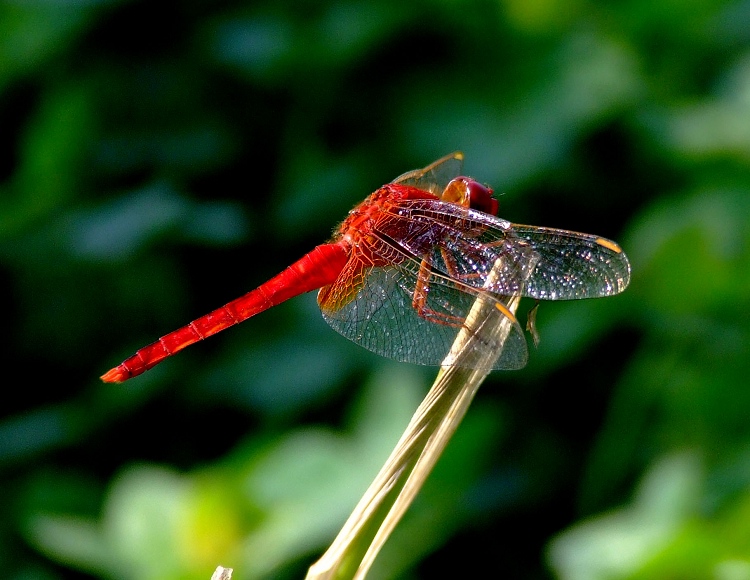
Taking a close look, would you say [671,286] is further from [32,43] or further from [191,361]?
[32,43]

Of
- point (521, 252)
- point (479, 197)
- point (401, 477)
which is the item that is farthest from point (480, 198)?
point (401, 477)

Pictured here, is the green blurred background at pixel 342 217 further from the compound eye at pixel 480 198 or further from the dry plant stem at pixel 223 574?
the dry plant stem at pixel 223 574

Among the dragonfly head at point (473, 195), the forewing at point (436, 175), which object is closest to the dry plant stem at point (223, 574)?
the dragonfly head at point (473, 195)

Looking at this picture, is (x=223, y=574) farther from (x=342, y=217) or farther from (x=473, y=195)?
(x=342, y=217)

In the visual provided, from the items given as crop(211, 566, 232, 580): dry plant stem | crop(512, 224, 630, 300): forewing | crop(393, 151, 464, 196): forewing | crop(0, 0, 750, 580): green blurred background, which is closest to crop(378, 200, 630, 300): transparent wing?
crop(512, 224, 630, 300): forewing

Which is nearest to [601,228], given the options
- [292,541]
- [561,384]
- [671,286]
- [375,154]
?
[671,286]

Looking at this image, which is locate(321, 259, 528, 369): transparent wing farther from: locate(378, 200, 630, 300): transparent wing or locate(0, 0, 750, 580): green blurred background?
locate(0, 0, 750, 580): green blurred background
